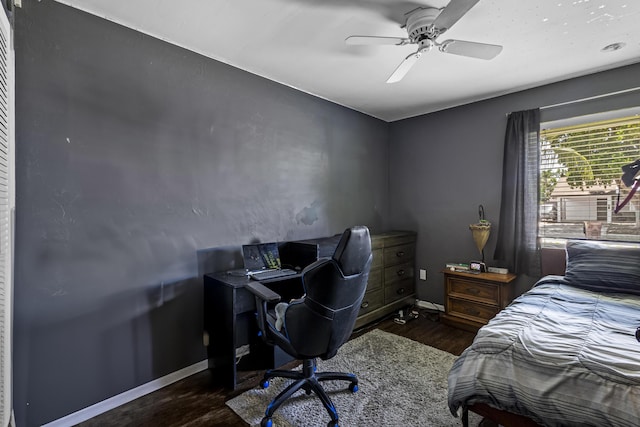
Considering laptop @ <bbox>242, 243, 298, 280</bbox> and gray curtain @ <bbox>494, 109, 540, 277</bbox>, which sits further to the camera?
gray curtain @ <bbox>494, 109, 540, 277</bbox>

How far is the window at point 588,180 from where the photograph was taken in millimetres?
2609

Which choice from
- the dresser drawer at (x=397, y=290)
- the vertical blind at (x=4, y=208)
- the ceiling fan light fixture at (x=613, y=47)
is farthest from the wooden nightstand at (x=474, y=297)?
the vertical blind at (x=4, y=208)

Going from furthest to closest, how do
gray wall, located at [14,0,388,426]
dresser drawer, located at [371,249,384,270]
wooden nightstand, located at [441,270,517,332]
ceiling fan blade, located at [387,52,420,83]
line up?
dresser drawer, located at [371,249,384,270] → wooden nightstand, located at [441,270,517,332] → ceiling fan blade, located at [387,52,420,83] → gray wall, located at [14,0,388,426]

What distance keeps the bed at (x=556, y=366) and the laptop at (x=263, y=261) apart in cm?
134

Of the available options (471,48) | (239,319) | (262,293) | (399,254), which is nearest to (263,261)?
(239,319)

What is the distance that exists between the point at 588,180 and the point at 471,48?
192 cm

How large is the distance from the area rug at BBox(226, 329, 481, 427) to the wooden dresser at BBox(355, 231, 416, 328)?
2.05ft

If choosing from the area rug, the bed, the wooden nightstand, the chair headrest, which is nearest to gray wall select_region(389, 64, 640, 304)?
the wooden nightstand

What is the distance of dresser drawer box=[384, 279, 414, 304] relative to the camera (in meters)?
3.41

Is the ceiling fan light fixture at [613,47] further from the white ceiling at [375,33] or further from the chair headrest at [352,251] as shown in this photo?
the chair headrest at [352,251]

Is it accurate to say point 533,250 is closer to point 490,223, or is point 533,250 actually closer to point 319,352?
point 490,223

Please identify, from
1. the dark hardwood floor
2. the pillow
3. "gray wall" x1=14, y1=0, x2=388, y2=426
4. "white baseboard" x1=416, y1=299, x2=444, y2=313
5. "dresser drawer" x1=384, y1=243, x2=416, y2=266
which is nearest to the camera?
"gray wall" x1=14, y1=0, x2=388, y2=426

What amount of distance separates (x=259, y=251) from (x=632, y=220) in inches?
124

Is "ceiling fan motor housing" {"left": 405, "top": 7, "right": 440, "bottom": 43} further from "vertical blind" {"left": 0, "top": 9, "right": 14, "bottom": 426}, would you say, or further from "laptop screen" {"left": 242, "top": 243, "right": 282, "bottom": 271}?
"vertical blind" {"left": 0, "top": 9, "right": 14, "bottom": 426}
